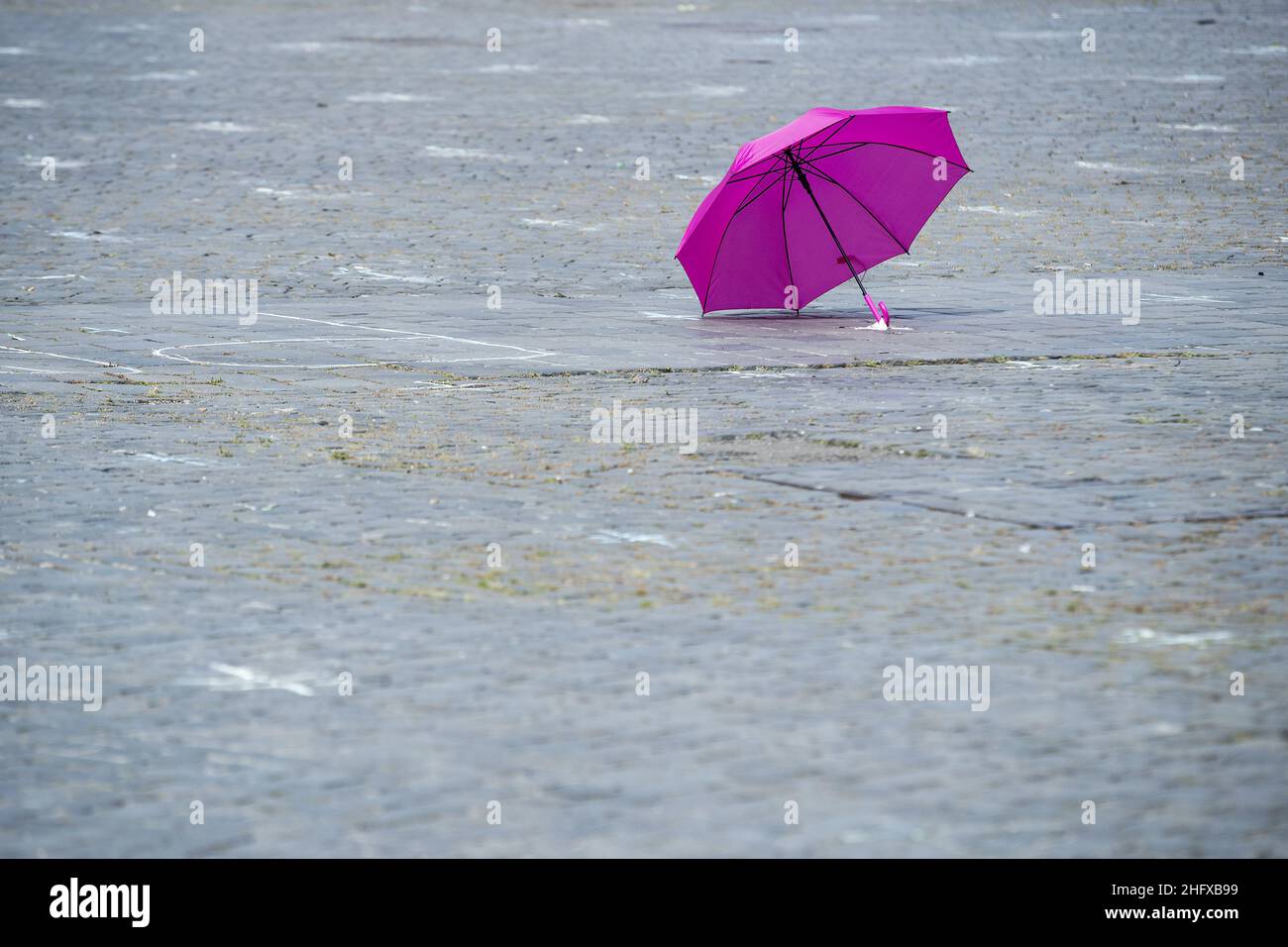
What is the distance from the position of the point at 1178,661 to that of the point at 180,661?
8.28 ft

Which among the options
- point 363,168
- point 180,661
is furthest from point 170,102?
point 180,661

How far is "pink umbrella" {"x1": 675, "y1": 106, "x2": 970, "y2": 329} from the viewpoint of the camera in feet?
35.7

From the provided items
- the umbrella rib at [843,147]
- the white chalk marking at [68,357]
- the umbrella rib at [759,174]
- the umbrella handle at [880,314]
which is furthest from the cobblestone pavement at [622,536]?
the umbrella rib at [843,147]

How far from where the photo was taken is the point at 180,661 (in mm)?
5035

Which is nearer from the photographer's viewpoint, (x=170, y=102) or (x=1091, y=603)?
(x=1091, y=603)

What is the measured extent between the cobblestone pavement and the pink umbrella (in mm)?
432

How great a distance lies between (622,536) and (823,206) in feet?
16.5

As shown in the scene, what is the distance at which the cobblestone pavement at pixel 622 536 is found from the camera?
4.12 metres

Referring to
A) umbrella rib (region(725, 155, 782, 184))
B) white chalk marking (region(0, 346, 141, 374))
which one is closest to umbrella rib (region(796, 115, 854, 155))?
umbrella rib (region(725, 155, 782, 184))

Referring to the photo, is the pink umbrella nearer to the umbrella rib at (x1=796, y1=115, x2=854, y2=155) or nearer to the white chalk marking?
the umbrella rib at (x1=796, y1=115, x2=854, y2=155)

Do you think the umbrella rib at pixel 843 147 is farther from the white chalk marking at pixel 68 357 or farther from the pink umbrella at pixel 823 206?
the white chalk marking at pixel 68 357

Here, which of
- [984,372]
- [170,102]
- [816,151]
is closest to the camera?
[984,372]

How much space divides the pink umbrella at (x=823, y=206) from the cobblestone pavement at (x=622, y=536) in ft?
1.42
